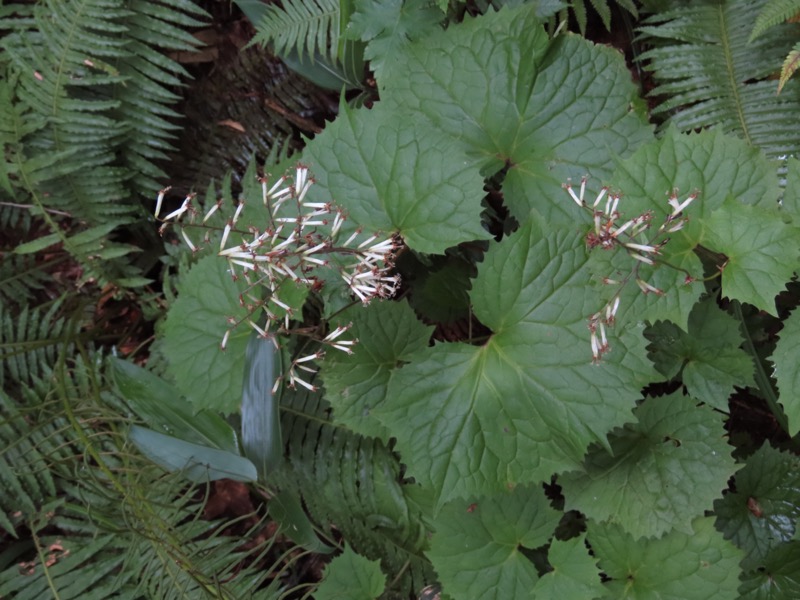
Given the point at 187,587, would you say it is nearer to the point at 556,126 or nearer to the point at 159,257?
the point at 159,257

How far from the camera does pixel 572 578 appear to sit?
1.88 m

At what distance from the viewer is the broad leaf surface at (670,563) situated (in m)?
1.84

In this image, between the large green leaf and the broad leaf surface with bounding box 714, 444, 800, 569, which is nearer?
the broad leaf surface with bounding box 714, 444, 800, 569

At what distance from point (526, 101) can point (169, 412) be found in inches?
61.6

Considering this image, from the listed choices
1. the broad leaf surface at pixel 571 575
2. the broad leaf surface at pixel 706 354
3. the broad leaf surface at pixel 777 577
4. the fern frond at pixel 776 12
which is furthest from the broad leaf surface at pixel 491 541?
the fern frond at pixel 776 12

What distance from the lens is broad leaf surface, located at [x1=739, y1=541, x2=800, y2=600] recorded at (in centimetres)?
196

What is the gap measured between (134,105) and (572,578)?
252cm

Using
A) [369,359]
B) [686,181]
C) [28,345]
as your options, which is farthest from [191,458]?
[686,181]

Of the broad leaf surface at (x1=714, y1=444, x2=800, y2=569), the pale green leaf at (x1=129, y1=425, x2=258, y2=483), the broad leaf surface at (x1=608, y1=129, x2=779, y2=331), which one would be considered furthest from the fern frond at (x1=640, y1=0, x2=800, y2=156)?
the pale green leaf at (x1=129, y1=425, x2=258, y2=483)

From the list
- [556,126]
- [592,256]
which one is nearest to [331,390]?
[592,256]

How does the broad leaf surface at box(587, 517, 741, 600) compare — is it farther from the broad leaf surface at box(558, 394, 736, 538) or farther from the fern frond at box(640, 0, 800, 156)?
the fern frond at box(640, 0, 800, 156)

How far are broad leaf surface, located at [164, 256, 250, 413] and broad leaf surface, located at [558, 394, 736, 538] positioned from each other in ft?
3.49

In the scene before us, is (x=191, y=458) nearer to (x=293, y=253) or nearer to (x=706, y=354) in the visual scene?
(x=293, y=253)

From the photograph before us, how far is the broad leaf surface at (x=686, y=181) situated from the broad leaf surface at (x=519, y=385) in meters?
0.14
